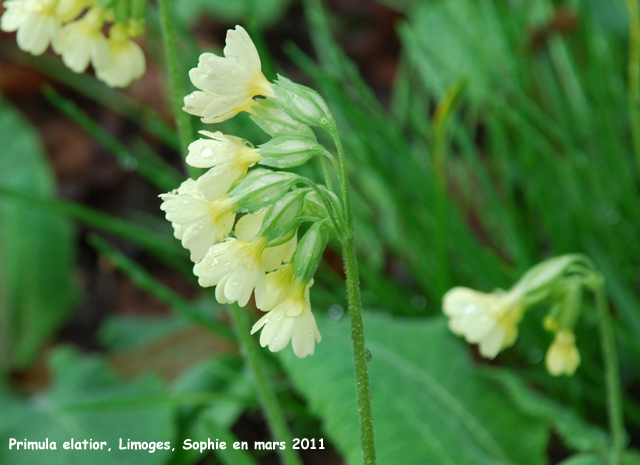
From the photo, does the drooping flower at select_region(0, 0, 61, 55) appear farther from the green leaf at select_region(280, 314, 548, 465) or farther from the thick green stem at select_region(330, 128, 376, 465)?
the green leaf at select_region(280, 314, 548, 465)

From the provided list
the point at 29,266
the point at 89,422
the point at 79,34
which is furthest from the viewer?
the point at 29,266

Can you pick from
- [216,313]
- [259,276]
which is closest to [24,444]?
[216,313]

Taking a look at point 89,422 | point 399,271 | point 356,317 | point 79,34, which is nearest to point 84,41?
point 79,34

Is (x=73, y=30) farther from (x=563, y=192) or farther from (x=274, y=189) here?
(x=563, y=192)

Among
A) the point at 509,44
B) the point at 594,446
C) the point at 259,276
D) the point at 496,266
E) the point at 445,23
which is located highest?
the point at 445,23

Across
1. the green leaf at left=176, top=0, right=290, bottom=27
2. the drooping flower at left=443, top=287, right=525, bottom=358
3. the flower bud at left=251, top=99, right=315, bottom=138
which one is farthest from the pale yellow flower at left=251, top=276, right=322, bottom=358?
the green leaf at left=176, top=0, right=290, bottom=27

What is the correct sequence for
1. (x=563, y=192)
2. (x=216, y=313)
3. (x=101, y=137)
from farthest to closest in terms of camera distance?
(x=216, y=313) < (x=563, y=192) < (x=101, y=137)

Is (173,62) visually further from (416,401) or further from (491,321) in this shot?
(416,401)
